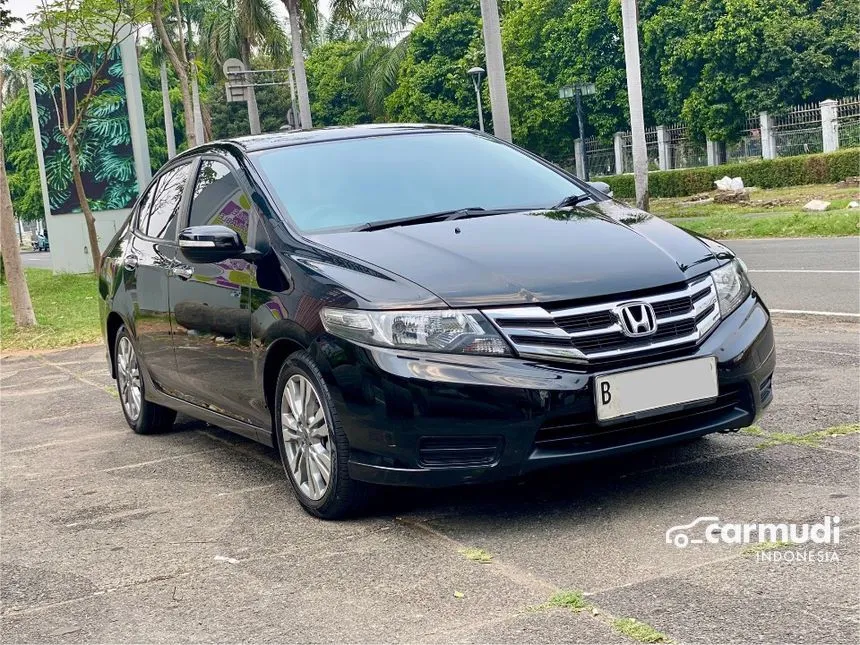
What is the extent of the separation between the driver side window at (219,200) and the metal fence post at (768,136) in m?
41.5

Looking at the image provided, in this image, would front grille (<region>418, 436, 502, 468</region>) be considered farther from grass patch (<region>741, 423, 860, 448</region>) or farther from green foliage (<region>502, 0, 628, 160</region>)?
green foliage (<region>502, 0, 628, 160</region>)

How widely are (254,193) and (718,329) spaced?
223cm

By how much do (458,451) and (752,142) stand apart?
4536 cm

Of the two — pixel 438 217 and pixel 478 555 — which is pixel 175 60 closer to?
pixel 438 217

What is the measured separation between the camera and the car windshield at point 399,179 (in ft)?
18.4

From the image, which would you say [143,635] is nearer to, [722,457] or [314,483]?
[314,483]

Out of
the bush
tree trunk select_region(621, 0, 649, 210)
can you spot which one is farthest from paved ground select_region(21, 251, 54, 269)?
the bush

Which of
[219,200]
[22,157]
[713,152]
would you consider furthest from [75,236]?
[22,157]

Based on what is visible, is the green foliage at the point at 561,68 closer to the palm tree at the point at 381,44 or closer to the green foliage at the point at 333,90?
the palm tree at the point at 381,44

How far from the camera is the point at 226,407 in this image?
235 inches

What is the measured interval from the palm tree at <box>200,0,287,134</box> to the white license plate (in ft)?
92.8

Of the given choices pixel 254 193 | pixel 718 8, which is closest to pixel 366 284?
pixel 254 193

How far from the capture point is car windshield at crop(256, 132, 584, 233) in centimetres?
562

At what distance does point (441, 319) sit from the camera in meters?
4.54
